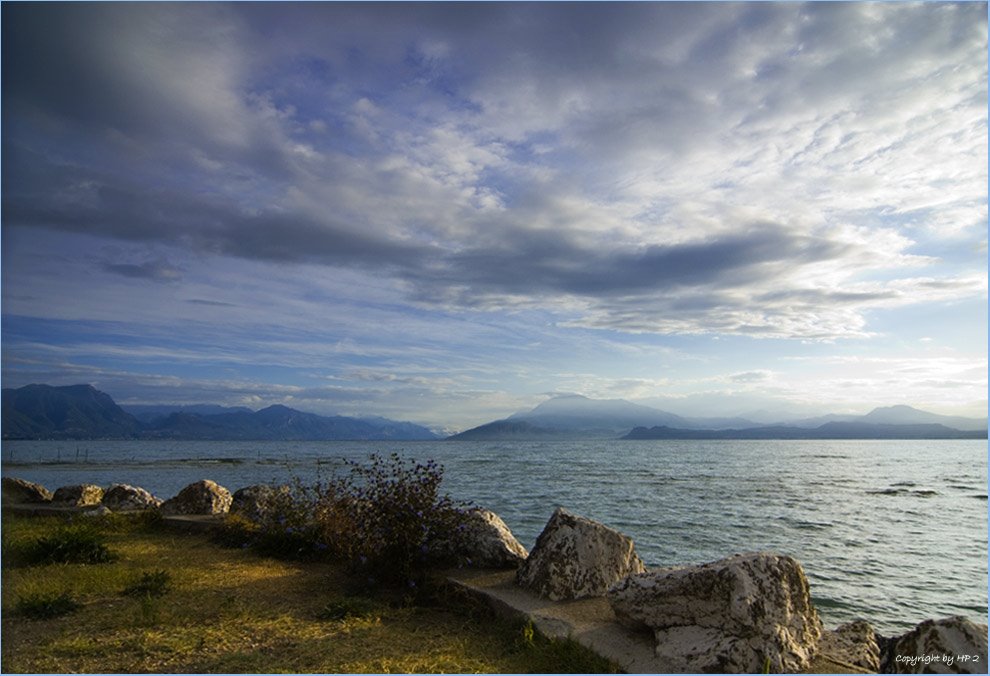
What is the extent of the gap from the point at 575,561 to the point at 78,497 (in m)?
13.3

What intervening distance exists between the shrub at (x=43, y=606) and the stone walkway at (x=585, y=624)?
401cm

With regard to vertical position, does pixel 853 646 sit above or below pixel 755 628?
below

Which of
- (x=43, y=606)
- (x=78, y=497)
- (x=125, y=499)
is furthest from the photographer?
(x=78, y=497)

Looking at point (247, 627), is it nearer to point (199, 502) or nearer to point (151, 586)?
point (151, 586)

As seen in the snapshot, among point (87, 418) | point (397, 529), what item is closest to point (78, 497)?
point (397, 529)

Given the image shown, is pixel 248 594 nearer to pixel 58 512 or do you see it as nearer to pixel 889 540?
pixel 58 512

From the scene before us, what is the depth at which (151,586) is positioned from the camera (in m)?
7.05

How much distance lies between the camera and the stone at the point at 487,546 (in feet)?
26.1

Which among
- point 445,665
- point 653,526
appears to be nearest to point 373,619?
point 445,665

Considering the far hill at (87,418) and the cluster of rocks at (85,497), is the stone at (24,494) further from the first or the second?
the far hill at (87,418)

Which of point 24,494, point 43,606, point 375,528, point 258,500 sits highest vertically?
point 375,528

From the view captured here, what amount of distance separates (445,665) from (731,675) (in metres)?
2.32

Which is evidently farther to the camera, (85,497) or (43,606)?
(85,497)

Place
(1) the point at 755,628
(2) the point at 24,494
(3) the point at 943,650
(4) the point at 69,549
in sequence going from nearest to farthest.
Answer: (1) the point at 755,628, (3) the point at 943,650, (4) the point at 69,549, (2) the point at 24,494
